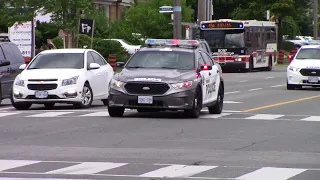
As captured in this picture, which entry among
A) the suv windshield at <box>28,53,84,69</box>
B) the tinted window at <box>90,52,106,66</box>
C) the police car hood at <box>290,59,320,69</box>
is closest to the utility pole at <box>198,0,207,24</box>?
the police car hood at <box>290,59,320,69</box>

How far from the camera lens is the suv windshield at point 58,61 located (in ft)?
→ 74.3

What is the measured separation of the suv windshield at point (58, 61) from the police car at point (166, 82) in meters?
2.72

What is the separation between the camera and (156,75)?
62.4 feet

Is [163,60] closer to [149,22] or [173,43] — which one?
[173,43]

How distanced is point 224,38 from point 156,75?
2895 centimetres

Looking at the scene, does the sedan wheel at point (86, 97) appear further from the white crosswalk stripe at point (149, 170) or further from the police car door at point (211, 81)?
the white crosswalk stripe at point (149, 170)

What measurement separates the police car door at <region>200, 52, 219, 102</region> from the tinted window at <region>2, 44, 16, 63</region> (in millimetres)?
6568

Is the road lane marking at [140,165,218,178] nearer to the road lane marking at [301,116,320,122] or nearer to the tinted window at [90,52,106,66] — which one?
the road lane marking at [301,116,320,122]

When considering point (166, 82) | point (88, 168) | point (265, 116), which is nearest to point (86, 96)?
point (166, 82)

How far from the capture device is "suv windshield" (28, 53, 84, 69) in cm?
2266

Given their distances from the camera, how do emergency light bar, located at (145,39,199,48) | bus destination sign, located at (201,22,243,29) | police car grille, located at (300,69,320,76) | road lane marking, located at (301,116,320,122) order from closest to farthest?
road lane marking, located at (301,116,320,122)
emergency light bar, located at (145,39,199,48)
police car grille, located at (300,69,320,76)
bus destination sign, located at (201,22,243,29)

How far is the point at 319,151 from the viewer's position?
1397 cm

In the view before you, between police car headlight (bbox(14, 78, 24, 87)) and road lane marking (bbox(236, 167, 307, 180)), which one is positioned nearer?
road lane marking (bbox(236, 167, 307, 180))

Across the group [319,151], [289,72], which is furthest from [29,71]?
[289,72]
